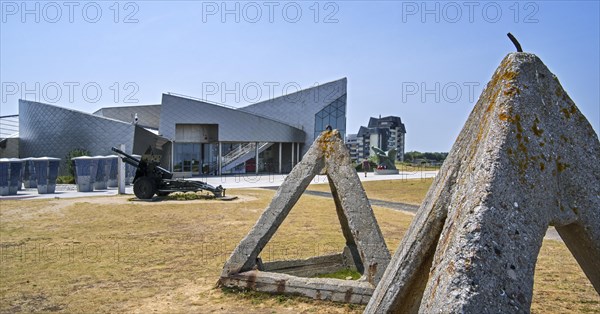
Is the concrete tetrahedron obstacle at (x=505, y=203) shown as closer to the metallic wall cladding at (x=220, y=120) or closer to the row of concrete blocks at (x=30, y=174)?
the row of concrete blocks at (x=30, y=174)

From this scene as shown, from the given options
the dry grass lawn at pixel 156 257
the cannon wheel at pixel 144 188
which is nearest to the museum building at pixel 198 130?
the cannon wheel at pixel 144 188

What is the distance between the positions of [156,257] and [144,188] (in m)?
12.2

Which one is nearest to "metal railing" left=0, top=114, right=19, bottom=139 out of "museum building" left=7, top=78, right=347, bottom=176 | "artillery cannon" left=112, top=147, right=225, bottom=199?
"museum building" left=7, top=78, right=347, bottom=176

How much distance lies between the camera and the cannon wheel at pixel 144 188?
20.9m

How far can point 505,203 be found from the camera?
2344 mm

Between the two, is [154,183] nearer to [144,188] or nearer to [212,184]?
[144,188]

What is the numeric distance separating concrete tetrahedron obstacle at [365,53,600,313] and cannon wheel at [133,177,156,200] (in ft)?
61.8

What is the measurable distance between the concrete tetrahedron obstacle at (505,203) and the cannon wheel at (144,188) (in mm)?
18845

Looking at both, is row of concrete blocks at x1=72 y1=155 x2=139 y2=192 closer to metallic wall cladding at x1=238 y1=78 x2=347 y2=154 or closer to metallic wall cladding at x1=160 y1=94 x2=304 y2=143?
metallic wall cladding at x1=160 y1=94 x2=304 y2=143

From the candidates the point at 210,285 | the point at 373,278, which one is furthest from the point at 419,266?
the point at 210,285

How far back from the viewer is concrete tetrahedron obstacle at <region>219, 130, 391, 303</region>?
6281 mm

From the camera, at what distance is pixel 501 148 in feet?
8.21

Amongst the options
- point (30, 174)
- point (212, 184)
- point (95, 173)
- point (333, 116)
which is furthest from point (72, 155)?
point (333, 116)

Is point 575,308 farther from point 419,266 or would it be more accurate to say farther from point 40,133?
point 40,133
